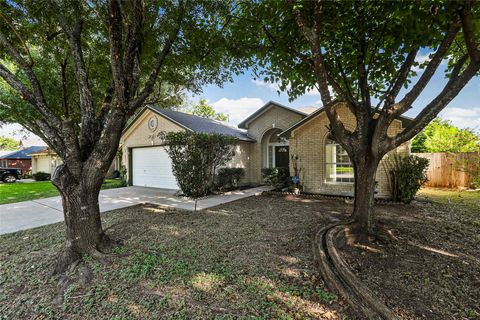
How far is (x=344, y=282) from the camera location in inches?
116

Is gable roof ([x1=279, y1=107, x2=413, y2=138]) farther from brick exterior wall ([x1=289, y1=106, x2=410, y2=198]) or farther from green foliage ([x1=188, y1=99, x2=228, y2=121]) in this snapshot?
green foliage ([x1=188, y1=99, x2=228, y2=121])

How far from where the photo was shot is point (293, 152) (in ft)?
35.7

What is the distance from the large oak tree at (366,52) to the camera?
374cm

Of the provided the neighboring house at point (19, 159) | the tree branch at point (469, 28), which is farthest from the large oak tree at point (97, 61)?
the neighboring house at point (19, 159)

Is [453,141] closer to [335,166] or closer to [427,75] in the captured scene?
[335,166]

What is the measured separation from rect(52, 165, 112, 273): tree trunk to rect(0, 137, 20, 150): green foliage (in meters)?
54.9

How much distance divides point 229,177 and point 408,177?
25.3ft

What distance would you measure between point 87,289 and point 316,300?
317 centimetres

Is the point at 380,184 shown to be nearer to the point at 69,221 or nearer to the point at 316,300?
the point at 316,300

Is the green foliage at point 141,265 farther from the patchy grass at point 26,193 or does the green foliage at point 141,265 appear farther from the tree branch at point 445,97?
the patchy grass at point 26,193

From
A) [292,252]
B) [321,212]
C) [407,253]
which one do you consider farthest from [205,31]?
[407,253]

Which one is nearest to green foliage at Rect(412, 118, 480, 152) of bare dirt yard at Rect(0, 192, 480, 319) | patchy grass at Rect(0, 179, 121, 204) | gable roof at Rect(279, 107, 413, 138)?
gable roof at Rect(279, 107, 413, 138)

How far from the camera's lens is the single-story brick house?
9992mm

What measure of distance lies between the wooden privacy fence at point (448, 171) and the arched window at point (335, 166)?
571cm
